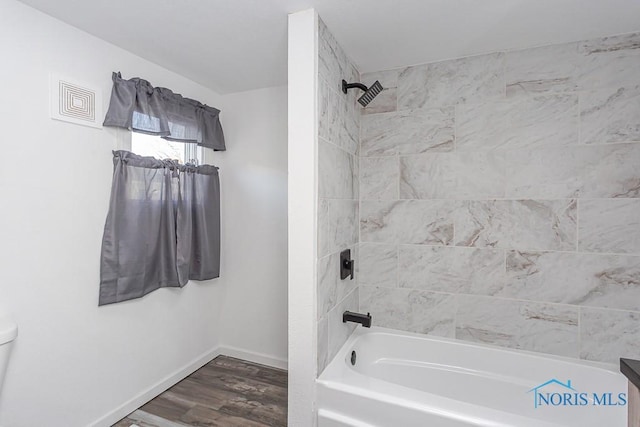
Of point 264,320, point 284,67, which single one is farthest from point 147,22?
point 264,320

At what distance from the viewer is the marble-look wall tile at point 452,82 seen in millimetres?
2014

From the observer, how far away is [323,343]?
5.64ft

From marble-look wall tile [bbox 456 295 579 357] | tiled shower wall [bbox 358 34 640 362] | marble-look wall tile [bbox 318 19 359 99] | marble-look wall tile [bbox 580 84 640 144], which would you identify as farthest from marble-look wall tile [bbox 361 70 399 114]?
marble-look wall tile [bbox 456 295 579 357]

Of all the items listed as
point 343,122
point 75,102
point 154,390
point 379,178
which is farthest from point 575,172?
point 154,390

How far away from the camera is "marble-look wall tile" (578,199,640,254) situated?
5.78 feet

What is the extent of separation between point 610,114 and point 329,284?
6.07 feet

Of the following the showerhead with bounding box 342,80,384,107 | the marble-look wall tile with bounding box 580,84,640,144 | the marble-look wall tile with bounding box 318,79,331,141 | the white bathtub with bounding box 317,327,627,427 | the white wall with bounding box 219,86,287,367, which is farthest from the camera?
the white wall with bounding box 219,86,287,367

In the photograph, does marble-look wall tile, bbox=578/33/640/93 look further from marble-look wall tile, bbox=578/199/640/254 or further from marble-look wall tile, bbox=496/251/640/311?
marble-look wall tile, bbox=496/251/640/311

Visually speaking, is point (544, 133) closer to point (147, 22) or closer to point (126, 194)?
point (147, 22)

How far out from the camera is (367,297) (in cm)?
235

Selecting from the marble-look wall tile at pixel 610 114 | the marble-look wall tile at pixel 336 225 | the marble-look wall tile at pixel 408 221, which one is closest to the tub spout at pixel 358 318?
the marble-look wall tile at pixel 336 225

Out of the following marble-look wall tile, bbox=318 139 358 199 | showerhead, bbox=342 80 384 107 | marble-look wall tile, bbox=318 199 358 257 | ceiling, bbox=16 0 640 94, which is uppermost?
ceiling, bbox=16 0 640 94

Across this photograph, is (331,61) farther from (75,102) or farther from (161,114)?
(75,102)

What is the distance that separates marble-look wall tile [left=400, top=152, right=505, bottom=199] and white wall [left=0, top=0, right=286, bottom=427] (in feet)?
6.16
